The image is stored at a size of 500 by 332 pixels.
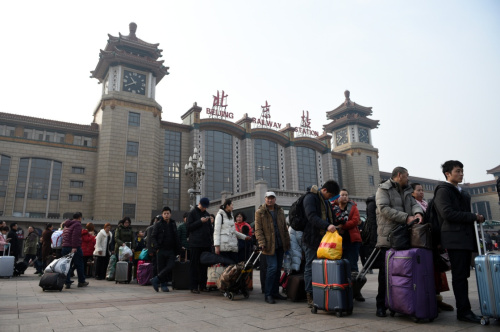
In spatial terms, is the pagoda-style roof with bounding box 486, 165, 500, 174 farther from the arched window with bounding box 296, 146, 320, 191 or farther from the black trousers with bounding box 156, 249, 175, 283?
the black trousers with bounding box 156, 249, 175, 283

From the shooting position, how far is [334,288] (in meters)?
4.13

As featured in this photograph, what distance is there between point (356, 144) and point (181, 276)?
145ft

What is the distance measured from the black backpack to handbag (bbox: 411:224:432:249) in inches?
61.5

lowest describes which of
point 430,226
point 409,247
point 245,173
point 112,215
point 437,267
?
point 437,267

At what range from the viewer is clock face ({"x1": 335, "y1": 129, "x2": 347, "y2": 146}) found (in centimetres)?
4984

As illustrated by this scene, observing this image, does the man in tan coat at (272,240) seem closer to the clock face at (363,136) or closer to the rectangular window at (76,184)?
the rectangular window at (76,184)

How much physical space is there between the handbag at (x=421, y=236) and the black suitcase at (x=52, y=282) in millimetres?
6733

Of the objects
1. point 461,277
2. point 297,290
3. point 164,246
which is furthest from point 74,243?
point 461,277

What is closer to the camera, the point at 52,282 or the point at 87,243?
the point at 52,282

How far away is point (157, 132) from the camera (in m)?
32.8

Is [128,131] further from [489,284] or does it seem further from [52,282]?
[489,284]

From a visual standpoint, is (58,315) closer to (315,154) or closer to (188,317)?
(188,317)

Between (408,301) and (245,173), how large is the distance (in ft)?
108

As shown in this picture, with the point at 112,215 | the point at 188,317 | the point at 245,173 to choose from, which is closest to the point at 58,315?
the point at 188,317
